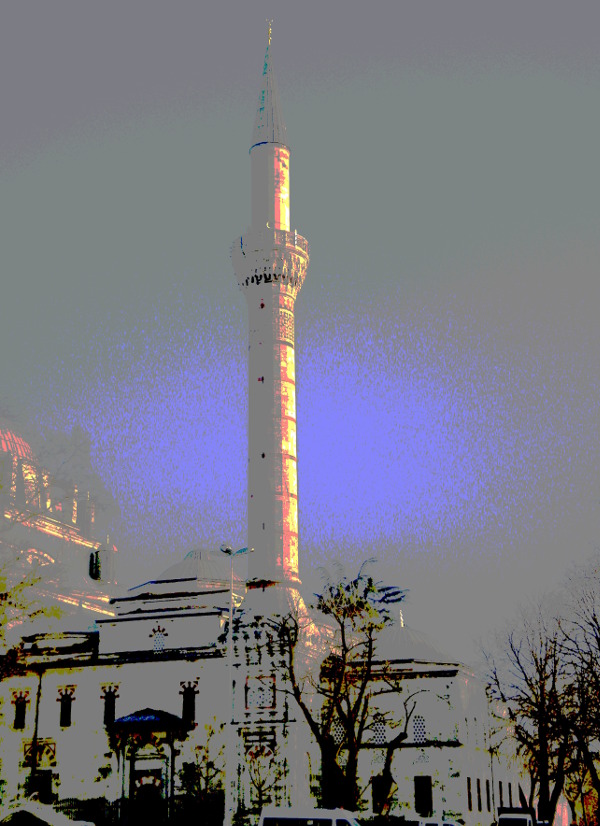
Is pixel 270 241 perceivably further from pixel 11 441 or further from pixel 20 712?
pixel 20 712

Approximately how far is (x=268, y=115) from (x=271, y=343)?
1402 cm

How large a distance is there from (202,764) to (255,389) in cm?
1940

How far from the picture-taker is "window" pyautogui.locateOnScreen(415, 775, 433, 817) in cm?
4750

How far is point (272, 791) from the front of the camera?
4525 centimetres

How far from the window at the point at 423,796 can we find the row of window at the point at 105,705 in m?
11.1

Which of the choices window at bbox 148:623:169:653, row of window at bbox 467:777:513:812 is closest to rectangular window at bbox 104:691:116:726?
window at bbox 148:623:169:653

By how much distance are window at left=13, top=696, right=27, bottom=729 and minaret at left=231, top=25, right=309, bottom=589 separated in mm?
12634

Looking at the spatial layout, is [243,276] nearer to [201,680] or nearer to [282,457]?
[282,457]

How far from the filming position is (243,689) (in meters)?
47.8

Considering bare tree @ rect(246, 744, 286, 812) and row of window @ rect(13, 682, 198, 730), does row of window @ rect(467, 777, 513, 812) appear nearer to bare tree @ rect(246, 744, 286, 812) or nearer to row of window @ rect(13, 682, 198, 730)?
bare tree @ rect(246, 744, 286, 812)

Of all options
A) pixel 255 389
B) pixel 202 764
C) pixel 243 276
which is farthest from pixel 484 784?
pixel 243 276

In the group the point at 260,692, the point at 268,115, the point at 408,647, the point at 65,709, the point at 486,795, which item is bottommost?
the point at 486,795

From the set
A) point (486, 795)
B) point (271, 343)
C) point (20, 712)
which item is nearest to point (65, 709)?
point (20, 712)

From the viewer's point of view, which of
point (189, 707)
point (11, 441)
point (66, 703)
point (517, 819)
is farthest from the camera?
point (11, 441)
